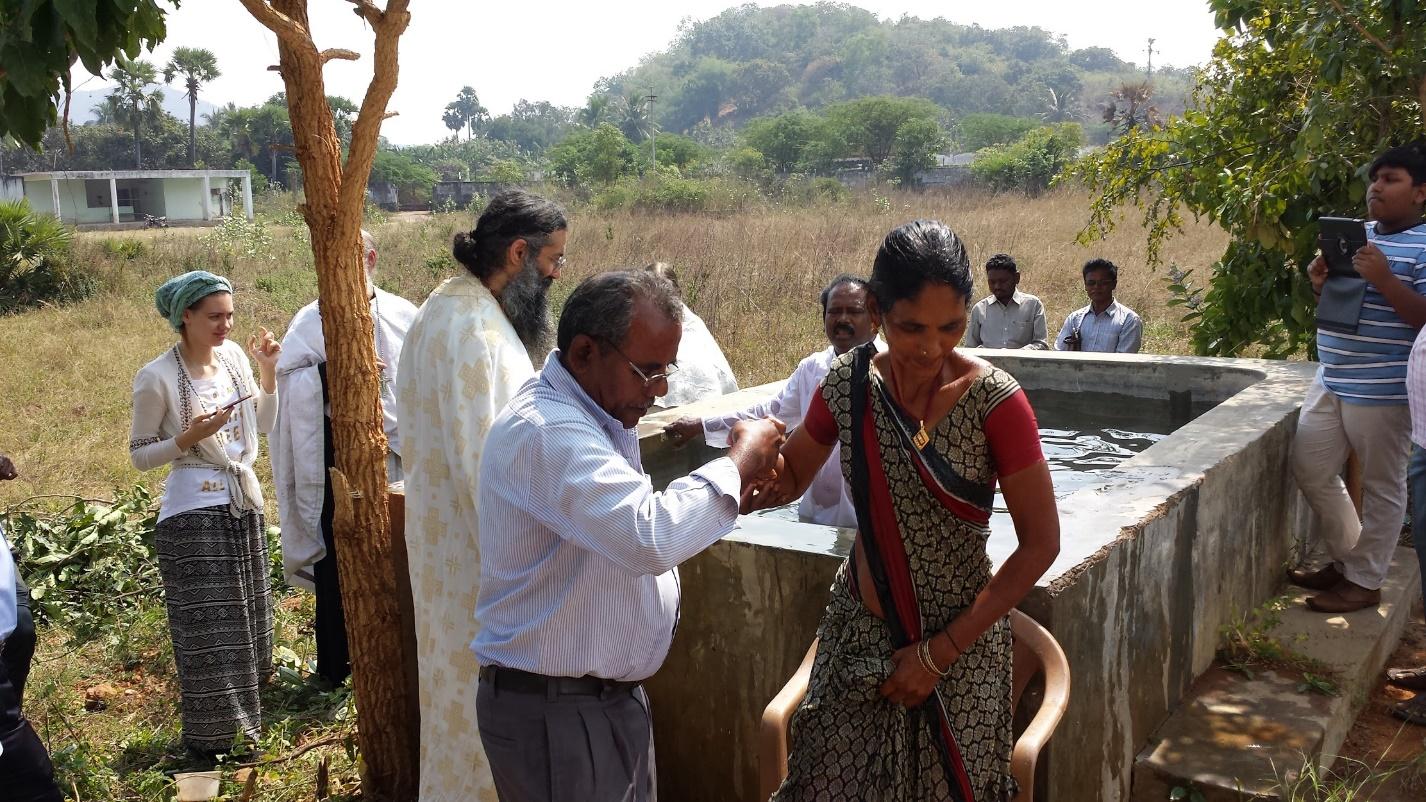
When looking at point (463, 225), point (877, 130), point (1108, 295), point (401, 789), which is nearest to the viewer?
point (401, 789)

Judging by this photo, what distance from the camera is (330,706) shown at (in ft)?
16.0

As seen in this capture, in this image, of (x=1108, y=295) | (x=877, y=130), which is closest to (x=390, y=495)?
(x=1108, y=295)

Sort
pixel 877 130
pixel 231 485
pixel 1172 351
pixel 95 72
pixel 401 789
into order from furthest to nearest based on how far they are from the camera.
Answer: pixel 877 130, pixel 1172 351, pixel 231 485, pixel 401 789, pixel 95 72

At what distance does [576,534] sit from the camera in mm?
2055

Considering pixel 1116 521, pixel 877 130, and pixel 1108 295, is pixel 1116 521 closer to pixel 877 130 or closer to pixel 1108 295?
pixel 1108 295

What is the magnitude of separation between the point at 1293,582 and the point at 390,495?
3620 millimetres

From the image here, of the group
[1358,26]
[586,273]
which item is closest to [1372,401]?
[1358,26]

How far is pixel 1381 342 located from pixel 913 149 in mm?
45434

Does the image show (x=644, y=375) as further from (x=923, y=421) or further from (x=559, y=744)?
(x=559, y=744)

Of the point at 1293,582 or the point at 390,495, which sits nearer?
the point at 390,495

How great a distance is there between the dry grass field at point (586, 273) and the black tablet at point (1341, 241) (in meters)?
6.59

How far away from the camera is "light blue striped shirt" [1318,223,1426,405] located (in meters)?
4.21

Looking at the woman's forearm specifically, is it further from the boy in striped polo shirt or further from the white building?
the white building

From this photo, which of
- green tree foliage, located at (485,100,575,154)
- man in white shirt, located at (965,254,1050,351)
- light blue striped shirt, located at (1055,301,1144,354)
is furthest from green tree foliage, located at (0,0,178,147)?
green tree foliage, located at (485,100,575,154)
